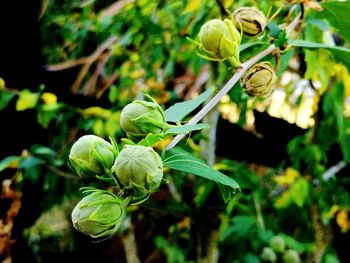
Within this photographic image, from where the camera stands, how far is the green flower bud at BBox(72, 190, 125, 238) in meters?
0.45

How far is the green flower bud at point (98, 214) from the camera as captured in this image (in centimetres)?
45

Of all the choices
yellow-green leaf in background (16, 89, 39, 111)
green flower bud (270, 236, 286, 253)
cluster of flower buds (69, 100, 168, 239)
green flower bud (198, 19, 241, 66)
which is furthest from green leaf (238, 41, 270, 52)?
yellow-green leaf in background (16, 89, 39, 111)

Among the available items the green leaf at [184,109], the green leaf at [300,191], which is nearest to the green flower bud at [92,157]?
the green leaf at [184,109]

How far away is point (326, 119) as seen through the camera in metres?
1.57

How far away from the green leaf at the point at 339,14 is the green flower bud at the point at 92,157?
0.53m

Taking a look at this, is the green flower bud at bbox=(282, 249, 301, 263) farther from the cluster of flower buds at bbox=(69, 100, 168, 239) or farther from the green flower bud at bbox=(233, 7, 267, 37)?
the cluster of flower buds at bbox=(69, 100, 168, 239)

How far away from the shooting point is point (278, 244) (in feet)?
4.47

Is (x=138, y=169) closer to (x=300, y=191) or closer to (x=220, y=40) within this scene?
(x=220, y=40)

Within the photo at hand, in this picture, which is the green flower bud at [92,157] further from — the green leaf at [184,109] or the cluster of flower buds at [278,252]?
the cluster of flower buds at [278,252]

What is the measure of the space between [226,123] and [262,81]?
4.76 ft

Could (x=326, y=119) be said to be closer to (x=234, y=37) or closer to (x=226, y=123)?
(x=226, y=123)

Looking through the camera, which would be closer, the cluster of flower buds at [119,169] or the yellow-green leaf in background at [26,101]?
the cluster of flower buds at [119,169]

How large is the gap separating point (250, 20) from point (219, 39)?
0.12m

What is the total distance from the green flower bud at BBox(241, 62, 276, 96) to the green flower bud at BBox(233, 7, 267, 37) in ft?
0.22
